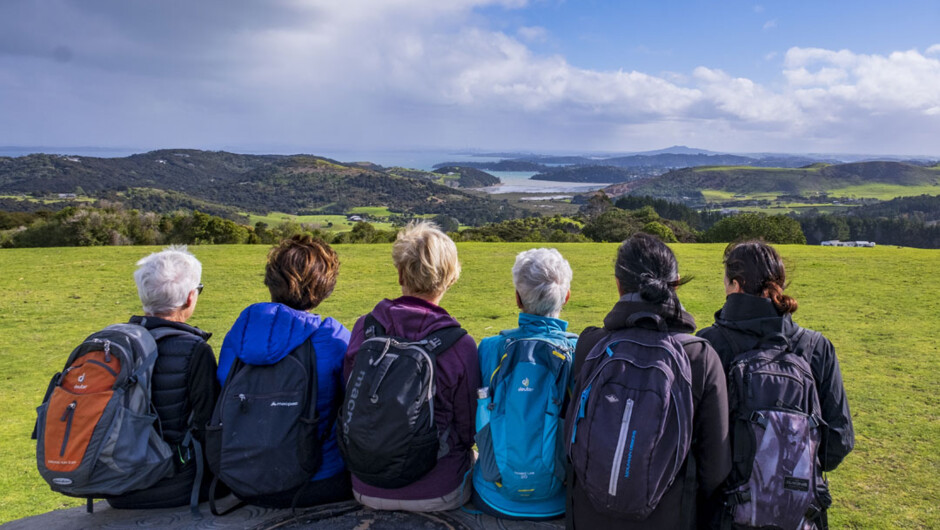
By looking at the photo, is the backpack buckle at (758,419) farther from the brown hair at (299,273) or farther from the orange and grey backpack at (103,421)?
the orange and grey backpack at (103,421)

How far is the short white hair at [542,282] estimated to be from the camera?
3180mm

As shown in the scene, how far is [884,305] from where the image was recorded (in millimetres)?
12570

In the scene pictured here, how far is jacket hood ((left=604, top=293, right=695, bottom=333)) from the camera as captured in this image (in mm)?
2703

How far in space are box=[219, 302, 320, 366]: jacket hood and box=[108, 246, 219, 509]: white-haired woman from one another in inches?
8.3

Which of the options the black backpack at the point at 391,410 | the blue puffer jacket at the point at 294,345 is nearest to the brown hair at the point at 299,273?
the blue puffer jacket at the point at 294,345

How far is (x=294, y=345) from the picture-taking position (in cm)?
321

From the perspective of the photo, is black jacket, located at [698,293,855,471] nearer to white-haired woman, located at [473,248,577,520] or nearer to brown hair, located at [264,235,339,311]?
white-haired woman, located at [473,248,577,520]

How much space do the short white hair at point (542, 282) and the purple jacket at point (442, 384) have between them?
43 centimetres

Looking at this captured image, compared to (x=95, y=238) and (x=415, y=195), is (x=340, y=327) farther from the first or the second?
(x=415, y=195)

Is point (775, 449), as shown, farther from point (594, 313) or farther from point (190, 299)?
point (594, 313)

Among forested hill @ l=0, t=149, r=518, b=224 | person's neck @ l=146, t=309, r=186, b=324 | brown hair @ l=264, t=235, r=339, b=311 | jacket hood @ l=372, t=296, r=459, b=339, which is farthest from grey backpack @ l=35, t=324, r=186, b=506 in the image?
forested hill @ l=0, t=149, r=518, b=224

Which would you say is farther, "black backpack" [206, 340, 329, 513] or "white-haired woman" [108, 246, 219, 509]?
"white-haired woman" [108, 246, 219, 509]

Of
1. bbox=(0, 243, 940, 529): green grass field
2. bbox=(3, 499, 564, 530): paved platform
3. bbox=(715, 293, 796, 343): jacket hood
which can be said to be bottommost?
bbox=(0, 243, 940, 529): green grass field

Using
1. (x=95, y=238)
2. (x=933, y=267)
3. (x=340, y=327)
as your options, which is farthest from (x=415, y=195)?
(x=340, y=327)
